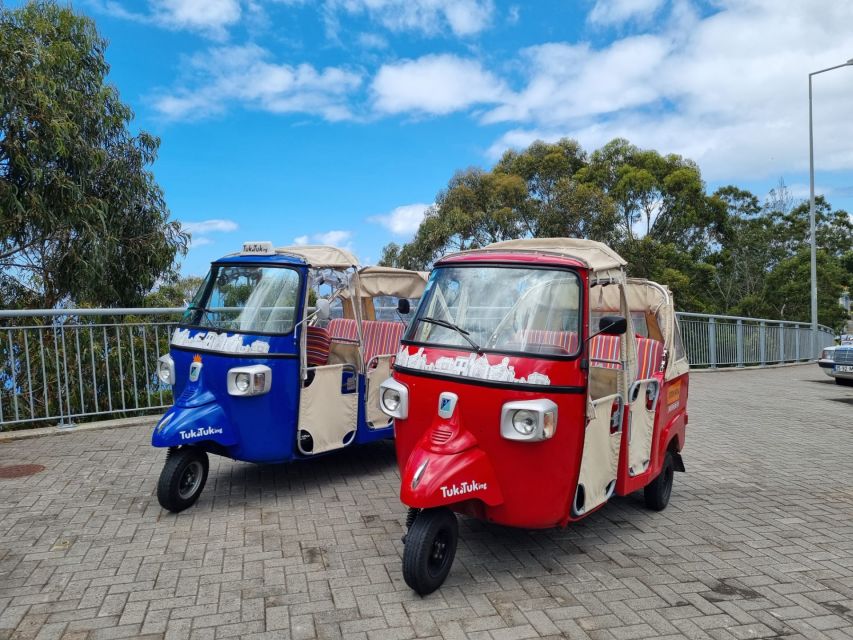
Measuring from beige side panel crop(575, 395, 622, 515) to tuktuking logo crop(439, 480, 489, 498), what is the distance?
68 cm

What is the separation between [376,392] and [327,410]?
2.22ft

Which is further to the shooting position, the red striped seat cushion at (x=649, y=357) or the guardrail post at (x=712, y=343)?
the guardrail post at (x=712, y=343)

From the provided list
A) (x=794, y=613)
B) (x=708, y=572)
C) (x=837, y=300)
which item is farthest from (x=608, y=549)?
(x=837, y=300)

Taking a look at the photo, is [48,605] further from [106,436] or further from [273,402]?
[106,436]

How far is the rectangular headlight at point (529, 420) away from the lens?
3.77 metres

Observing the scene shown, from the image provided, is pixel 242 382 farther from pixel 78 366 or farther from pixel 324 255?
pixel 78 366

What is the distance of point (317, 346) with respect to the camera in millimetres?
6219

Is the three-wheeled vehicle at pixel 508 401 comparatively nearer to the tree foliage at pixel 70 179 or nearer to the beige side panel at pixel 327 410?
the beige side panel at pixel 327 410

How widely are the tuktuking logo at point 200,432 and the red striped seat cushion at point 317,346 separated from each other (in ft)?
3.71

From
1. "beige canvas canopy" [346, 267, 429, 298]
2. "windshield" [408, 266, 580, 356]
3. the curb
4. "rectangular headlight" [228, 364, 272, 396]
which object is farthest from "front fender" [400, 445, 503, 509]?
the curb

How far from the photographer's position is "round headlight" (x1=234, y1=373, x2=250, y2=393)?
5273 millimetres

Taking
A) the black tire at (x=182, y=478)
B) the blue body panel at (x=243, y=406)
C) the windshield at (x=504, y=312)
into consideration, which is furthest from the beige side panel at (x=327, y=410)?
the windshield at (x=504, y=312)

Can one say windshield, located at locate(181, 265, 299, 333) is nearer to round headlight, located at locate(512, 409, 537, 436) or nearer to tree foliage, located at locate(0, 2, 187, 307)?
round headlight, located at locate(512, 409, 537, 436)

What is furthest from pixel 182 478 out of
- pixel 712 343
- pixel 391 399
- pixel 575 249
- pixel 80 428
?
pixel 712 343
